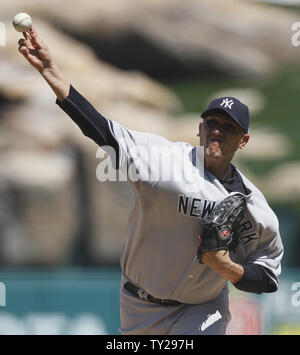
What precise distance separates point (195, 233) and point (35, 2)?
11.8 ft

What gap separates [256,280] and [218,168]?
0.43m

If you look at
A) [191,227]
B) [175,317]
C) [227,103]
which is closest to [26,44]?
[227,103]

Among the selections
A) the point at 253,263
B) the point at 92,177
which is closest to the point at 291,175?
the point at 92,177

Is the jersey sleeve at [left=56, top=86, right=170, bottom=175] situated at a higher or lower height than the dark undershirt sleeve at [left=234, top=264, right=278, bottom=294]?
higher

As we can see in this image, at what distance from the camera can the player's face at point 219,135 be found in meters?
2.33

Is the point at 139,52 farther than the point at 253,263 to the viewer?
Yes

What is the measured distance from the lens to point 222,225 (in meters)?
2.26

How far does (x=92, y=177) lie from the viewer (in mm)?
5191

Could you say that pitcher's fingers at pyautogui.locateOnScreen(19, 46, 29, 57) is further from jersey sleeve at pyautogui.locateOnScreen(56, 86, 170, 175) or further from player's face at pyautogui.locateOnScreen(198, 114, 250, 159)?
player's face at pyautogui.locateOnScreen(198, 114, 250, 159)

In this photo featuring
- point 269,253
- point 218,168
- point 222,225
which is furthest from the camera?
point 269,253

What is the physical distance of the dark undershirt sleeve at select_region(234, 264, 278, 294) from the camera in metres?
2.42

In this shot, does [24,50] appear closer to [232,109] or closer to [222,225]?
[232,109]

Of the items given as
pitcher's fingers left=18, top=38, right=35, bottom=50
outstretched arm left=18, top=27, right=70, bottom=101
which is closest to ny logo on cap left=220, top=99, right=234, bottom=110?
A: outstretched arm left=18, top=27, right=70, bottom=101
